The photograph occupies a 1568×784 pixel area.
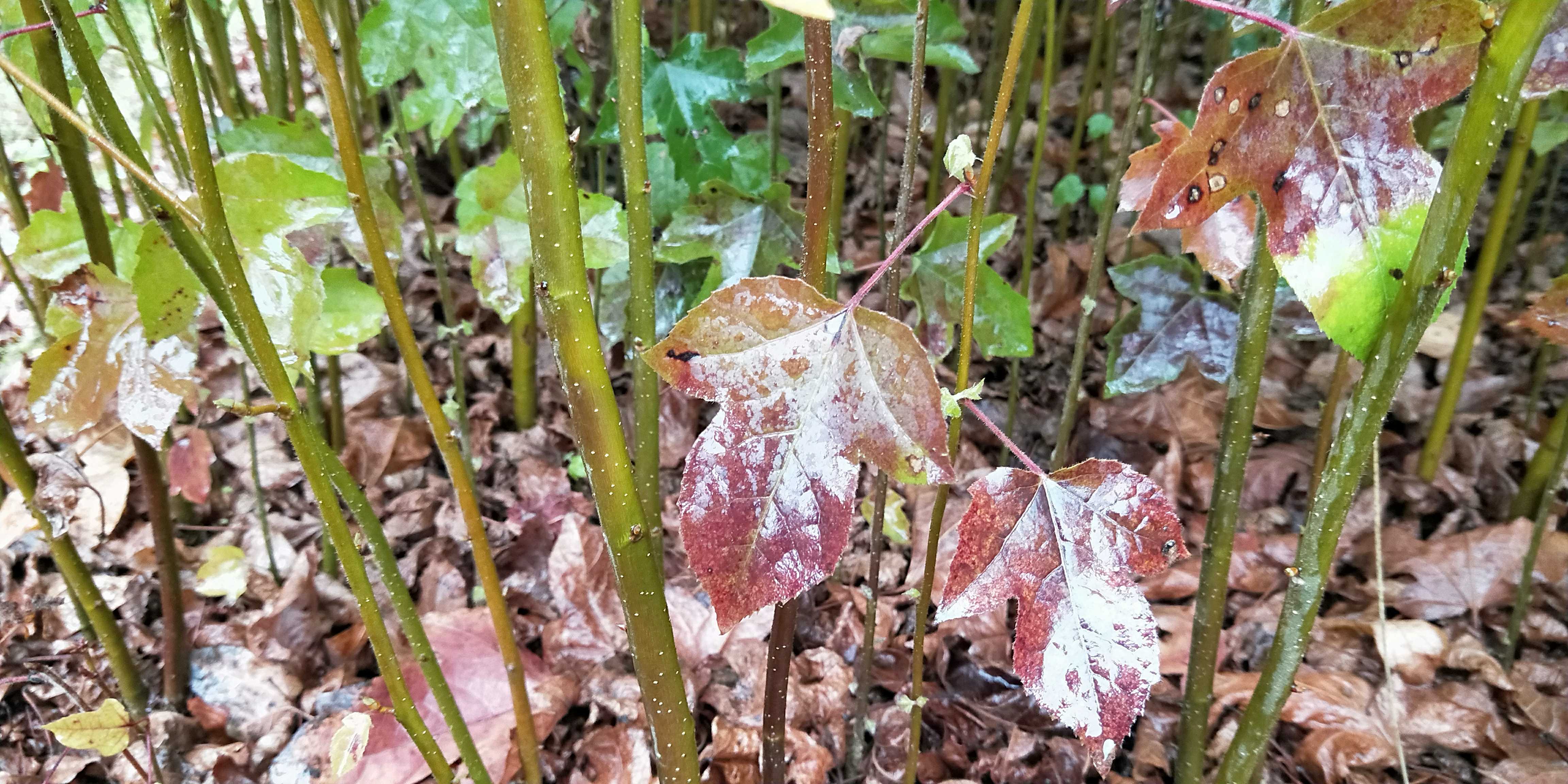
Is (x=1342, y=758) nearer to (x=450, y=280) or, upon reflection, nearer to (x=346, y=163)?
(x=346, y=163)

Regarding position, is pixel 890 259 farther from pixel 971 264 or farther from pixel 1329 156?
pixel 1329 156

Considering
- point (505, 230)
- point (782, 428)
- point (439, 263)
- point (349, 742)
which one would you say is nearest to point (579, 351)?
point (782, 428)

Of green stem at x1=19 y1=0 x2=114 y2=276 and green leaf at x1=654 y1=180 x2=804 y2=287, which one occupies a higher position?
green stem at x1=19 y1=0 x2=114 y2=276

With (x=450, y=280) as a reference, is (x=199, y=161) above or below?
above

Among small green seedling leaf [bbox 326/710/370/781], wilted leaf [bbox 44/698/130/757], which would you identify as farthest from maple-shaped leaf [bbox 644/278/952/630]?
wilted leaf [bbox 44/698/130/757]

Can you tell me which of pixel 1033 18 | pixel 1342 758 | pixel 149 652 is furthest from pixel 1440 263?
pixel 149 652

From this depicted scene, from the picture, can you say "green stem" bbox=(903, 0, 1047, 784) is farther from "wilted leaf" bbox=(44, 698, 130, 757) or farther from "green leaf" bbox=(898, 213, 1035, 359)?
"wilted leaf" bbox=(44, 698, 130, 757)

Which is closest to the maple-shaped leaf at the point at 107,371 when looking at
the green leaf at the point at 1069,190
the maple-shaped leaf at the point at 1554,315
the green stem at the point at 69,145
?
the green stem at the point at 69,145

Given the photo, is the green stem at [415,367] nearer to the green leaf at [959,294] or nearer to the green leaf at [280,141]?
the green leaf at [280,141]
